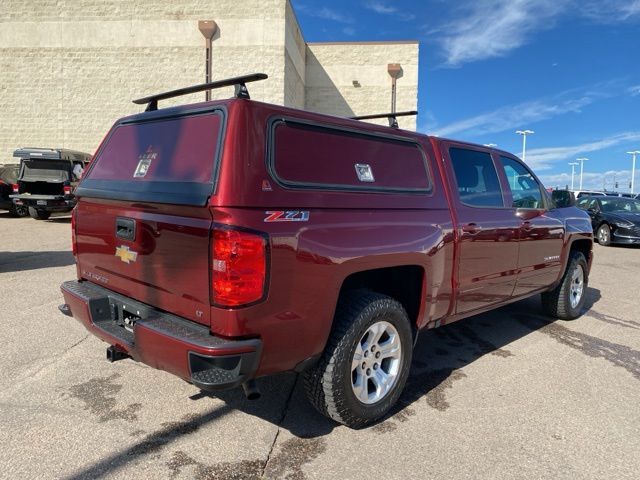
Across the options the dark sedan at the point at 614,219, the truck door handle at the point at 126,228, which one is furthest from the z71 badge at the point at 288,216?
the dark sedan at the point at 614,219

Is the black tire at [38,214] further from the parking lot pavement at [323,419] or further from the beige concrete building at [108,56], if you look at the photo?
the parking lot pavement at [323,419]

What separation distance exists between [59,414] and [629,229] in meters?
14.8

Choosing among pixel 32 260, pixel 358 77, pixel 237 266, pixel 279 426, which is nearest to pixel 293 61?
pixel 358 77

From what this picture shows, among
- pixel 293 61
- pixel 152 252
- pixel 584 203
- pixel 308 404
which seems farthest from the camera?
pixel 293 61

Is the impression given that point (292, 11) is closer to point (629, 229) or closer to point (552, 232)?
point (629, 229)

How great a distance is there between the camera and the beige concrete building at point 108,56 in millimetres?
22578

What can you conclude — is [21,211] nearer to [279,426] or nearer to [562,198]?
[279,426]

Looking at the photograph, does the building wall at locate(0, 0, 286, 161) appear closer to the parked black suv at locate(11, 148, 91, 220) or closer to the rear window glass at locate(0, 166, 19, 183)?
the rear window glass at locate(0, 166, 19, 183)

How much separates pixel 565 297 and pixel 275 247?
4503mm

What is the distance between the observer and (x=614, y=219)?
45.6 feet

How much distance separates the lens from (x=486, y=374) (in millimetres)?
4016

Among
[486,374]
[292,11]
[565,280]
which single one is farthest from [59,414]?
[292,11]

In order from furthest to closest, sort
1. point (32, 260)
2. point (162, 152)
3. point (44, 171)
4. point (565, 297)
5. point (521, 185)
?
point (44, 171) < point (32, 260) < point (565, 297) < point (521, 185) < point (162, 152)

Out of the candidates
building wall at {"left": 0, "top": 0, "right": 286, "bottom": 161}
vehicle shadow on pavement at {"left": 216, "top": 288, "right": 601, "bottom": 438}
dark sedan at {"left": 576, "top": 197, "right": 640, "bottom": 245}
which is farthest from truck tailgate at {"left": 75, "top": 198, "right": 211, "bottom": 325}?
building wall at {"left": 0, "top": 0, "right": 286, "bottom": 161}
